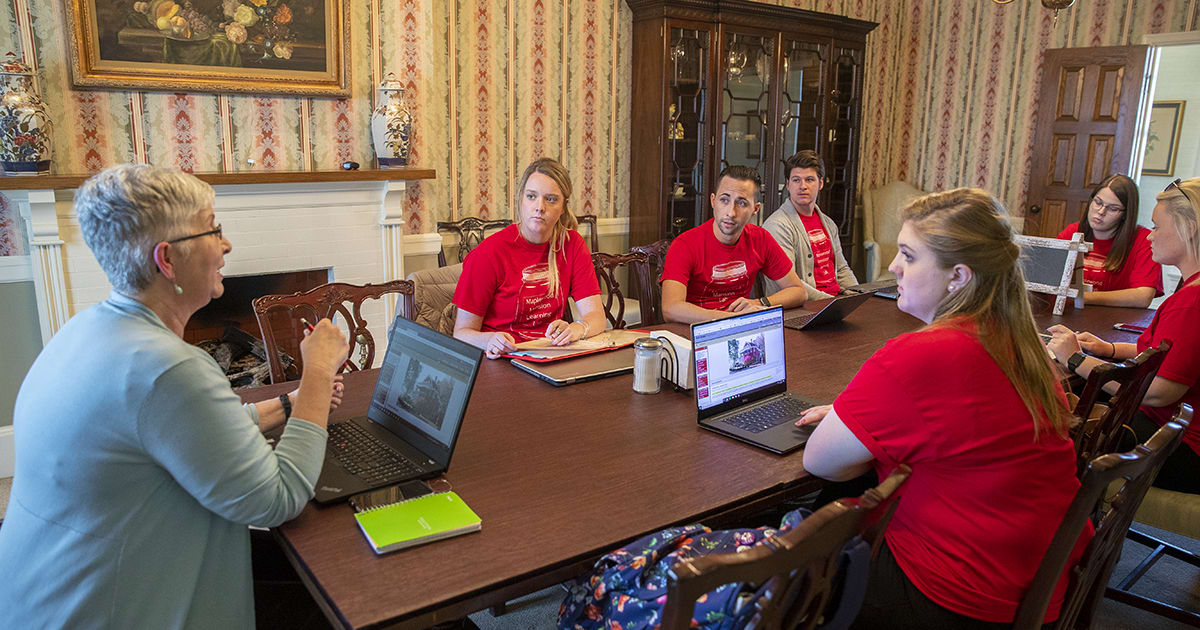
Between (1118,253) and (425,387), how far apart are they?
312 centimetres

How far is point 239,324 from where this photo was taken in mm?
3820

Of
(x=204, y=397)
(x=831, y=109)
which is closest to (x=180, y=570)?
(x=204, y=397)

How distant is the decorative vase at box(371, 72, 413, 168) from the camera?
12.3 ft

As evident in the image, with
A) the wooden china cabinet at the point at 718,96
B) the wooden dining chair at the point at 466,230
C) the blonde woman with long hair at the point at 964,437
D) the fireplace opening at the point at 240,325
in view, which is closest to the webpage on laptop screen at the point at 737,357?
the blonde woman with long hair at the point at 964,437

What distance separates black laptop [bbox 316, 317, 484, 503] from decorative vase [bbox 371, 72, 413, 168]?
2.32 m

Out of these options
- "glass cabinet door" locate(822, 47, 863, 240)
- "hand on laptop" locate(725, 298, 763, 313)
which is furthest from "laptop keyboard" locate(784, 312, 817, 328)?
"glass cabinet door" locate(822, 47, 863, 240)

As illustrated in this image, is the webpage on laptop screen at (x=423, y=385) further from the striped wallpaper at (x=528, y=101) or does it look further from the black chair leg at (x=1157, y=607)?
the striped wallpaper at (x=528, y=101)

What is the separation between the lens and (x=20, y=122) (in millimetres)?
2912

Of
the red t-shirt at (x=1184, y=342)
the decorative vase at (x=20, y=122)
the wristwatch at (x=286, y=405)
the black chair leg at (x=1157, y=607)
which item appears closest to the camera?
the wristwatch at (x=286, y=405)

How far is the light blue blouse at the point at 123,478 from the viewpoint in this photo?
1.14m

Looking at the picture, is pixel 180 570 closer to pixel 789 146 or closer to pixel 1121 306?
pixel 1121 306

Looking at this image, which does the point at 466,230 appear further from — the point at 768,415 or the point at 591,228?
the point at 768,415

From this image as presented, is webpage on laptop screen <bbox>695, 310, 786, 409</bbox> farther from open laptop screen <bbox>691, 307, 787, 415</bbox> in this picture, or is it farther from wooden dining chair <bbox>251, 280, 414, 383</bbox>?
wooden dining chair <bbox>251, 280, 414, 383</bbox>

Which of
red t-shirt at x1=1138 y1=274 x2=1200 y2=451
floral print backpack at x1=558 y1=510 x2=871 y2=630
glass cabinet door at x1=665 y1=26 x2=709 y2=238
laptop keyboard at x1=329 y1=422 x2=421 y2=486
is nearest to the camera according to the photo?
floral print backpack at x1=558 y1=510 x2=871 y2=630
